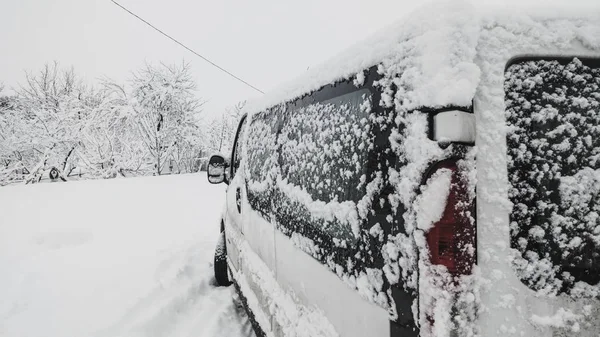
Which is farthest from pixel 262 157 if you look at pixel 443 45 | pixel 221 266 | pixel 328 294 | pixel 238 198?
pixel 221 266

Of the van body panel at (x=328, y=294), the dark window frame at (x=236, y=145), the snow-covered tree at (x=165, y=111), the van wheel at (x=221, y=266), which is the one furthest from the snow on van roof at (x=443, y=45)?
Result: the snow-covered tree at (x=165, y=111)

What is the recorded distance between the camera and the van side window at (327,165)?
1.22 meters

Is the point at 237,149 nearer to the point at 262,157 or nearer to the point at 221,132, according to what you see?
the point at 262,157

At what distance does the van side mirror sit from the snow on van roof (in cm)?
288

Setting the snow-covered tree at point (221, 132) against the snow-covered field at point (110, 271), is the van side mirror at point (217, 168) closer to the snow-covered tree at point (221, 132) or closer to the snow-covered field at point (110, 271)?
the snow-covered field at point (110, 271)

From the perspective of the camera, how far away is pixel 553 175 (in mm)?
945

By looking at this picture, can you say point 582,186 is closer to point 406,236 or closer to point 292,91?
point 406,236

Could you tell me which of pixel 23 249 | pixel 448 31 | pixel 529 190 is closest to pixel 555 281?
pixel 529 190

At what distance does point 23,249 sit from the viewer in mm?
5371

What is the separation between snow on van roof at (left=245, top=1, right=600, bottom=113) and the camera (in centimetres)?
90

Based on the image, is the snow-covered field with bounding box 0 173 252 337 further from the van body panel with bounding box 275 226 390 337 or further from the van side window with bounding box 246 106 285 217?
the van body panel with bounding box 275 226 390 337

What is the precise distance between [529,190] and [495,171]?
12cm

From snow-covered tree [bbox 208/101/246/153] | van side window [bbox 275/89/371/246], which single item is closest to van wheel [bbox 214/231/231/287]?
van side window [bbox 275/89/371/246]

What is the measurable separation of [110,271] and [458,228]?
4707 millimetres
